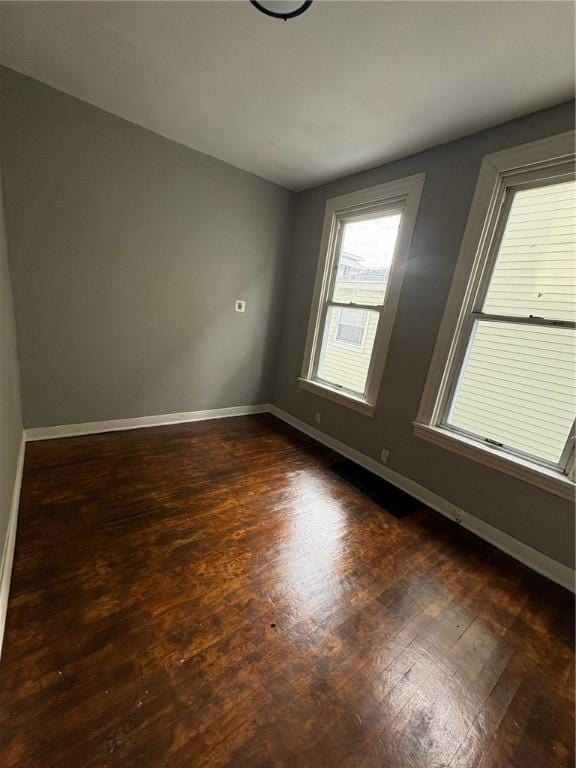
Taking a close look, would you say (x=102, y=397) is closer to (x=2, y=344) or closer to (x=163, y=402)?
(x=163, y=402)

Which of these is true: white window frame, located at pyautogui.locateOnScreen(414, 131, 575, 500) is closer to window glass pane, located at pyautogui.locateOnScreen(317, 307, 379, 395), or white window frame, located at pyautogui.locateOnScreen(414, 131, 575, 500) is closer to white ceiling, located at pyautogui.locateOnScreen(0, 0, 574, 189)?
white ceiling, located at pyautogui.locateOnScreen(0, 0, 574, 189)

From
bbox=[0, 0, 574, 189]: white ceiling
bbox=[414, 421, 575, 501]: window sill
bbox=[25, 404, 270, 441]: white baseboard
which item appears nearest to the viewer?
bbox=[0, 0, 574, 189]: white ceiling

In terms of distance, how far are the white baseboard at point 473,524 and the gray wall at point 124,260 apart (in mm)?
1731

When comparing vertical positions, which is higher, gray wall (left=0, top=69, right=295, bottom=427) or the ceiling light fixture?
the ceiling light fixture

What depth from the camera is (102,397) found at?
282 cm

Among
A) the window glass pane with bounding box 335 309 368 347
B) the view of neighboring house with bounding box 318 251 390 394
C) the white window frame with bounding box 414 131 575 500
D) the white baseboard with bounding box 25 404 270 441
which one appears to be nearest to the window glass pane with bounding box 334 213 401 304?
the view of neighboring house with bounding box 318 251 390 394

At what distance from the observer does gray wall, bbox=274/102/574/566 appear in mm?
1836

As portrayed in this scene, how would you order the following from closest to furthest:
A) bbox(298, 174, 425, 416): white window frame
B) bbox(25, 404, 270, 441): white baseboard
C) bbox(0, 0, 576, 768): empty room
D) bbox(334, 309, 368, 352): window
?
bbox(0, 0, 576, 768): empty room, bbox(298, 174, 425, 416): white window frame, bbox(25, 404, 270, 441): white baseboard, bbox(334, 309, 368, 352): window

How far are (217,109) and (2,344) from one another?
206 cm

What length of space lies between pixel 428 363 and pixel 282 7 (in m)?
2.10

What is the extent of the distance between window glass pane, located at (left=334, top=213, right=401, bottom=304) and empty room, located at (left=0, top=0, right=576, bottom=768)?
33 millimetres

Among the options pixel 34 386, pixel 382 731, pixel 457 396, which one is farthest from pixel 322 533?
pixel 34 386

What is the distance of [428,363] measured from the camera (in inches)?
93.7

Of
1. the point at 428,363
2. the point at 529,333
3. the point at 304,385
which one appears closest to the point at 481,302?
the point at 529,333
